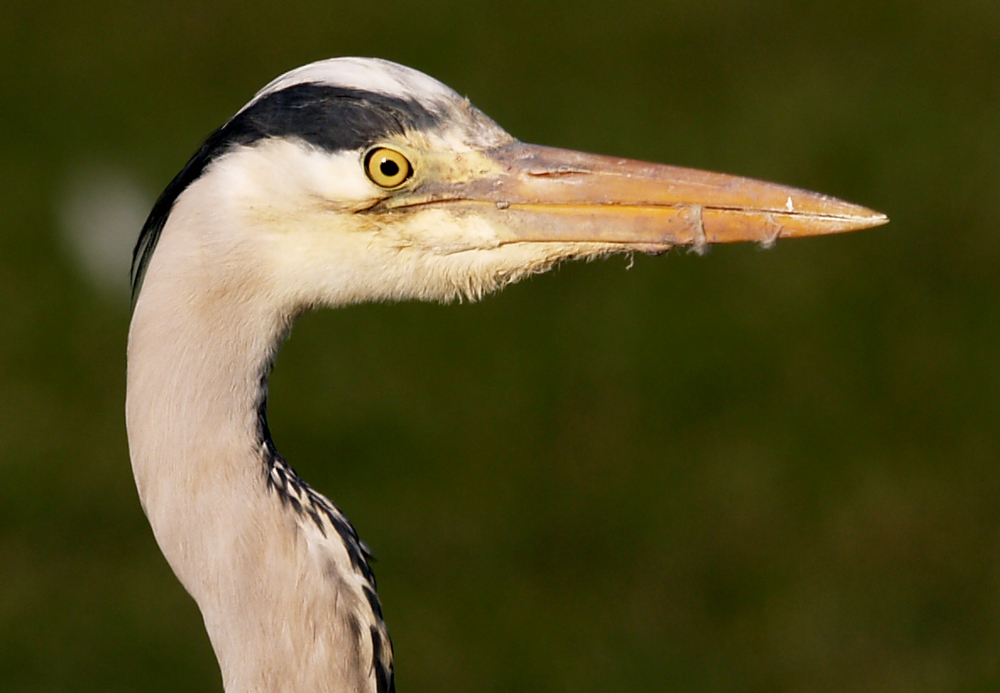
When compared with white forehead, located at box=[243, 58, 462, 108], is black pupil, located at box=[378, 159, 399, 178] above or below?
below

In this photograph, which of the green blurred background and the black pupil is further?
the green blurred background

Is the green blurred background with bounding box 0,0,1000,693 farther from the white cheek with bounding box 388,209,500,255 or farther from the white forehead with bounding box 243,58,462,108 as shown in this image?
the white forehead with bounding box 243,58,462,108

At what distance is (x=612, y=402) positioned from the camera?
217 inches

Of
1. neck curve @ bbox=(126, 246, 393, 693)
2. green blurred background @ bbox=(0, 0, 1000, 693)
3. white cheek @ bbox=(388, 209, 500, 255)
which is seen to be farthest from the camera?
green blurred background @ bbox=(0, 0, 1000, 693)

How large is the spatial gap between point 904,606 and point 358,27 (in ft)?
17.4

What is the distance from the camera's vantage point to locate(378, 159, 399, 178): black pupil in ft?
6.72

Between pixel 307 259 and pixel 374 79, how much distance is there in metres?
0.32

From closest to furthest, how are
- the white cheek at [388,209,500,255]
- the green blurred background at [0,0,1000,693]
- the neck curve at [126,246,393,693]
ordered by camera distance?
the neck curve at [126,246,393,693] → the white cheek at [388,209,500,255] → the green blurred background at [0,0,1000,693]

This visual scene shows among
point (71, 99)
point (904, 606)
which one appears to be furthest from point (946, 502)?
point (71, 99)

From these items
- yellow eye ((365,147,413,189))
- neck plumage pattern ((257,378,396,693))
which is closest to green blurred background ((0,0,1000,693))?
neck plumage pattern ((257,378,396,693))

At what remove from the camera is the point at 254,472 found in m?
2.01

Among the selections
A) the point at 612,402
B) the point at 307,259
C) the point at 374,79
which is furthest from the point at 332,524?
the point at 612,402

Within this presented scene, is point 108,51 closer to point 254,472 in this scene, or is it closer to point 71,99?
point 71,99

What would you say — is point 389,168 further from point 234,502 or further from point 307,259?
point 234,502
